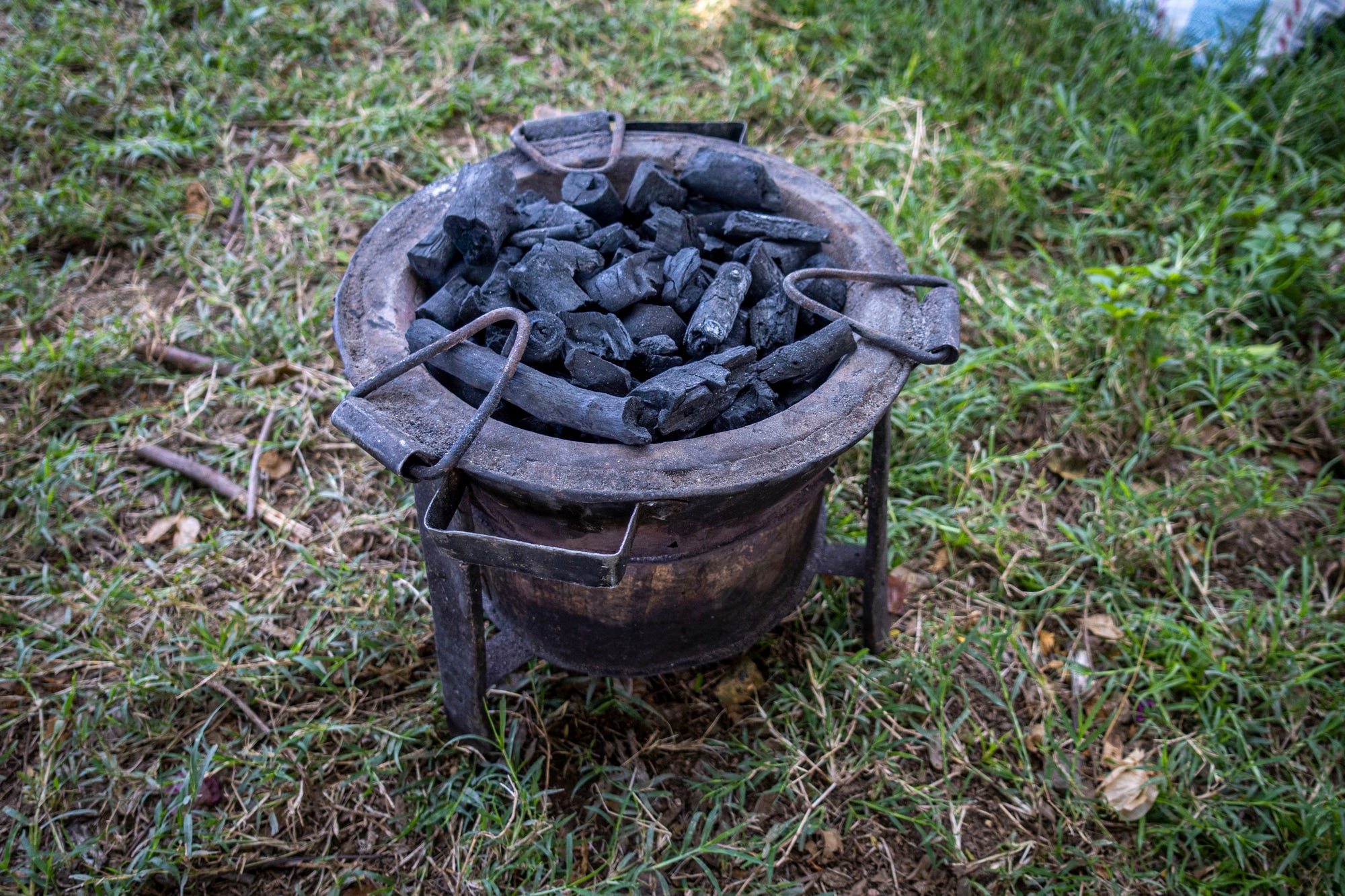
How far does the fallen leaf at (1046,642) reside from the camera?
8.25 ft

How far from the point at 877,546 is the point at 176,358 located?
2.46 meters

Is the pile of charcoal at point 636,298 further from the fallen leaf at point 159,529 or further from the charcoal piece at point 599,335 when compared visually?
the fallen leaf at point 159,529

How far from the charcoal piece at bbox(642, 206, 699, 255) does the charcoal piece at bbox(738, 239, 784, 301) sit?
17 cm

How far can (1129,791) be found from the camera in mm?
2178

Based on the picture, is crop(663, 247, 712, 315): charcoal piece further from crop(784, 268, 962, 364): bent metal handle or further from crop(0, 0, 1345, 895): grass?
crop(0, 0, 1345, 895): grass

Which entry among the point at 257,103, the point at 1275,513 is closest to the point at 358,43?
the point at 257,103

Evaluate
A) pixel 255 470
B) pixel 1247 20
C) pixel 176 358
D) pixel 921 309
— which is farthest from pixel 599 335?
pixel 1247 20

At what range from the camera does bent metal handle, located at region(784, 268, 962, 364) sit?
5.90ft

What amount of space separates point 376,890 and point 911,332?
1651mm

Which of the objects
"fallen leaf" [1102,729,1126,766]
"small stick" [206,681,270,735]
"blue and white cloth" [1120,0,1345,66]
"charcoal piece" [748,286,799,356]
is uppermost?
"blue and white cloth" [1120,0,1345,66]

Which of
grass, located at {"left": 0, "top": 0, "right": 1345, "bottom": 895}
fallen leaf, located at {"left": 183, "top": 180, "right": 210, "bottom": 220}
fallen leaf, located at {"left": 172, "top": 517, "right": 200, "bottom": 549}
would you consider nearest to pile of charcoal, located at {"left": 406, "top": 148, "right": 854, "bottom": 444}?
grass, located at {"left": 0, "top": 0, "right": 1345, "bottom": 895}

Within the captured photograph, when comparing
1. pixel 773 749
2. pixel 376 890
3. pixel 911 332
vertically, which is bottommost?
pixel 376 890

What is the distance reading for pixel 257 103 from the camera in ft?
13.1

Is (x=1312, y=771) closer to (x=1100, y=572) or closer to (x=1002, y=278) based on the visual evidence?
(x=1100, y=572)
